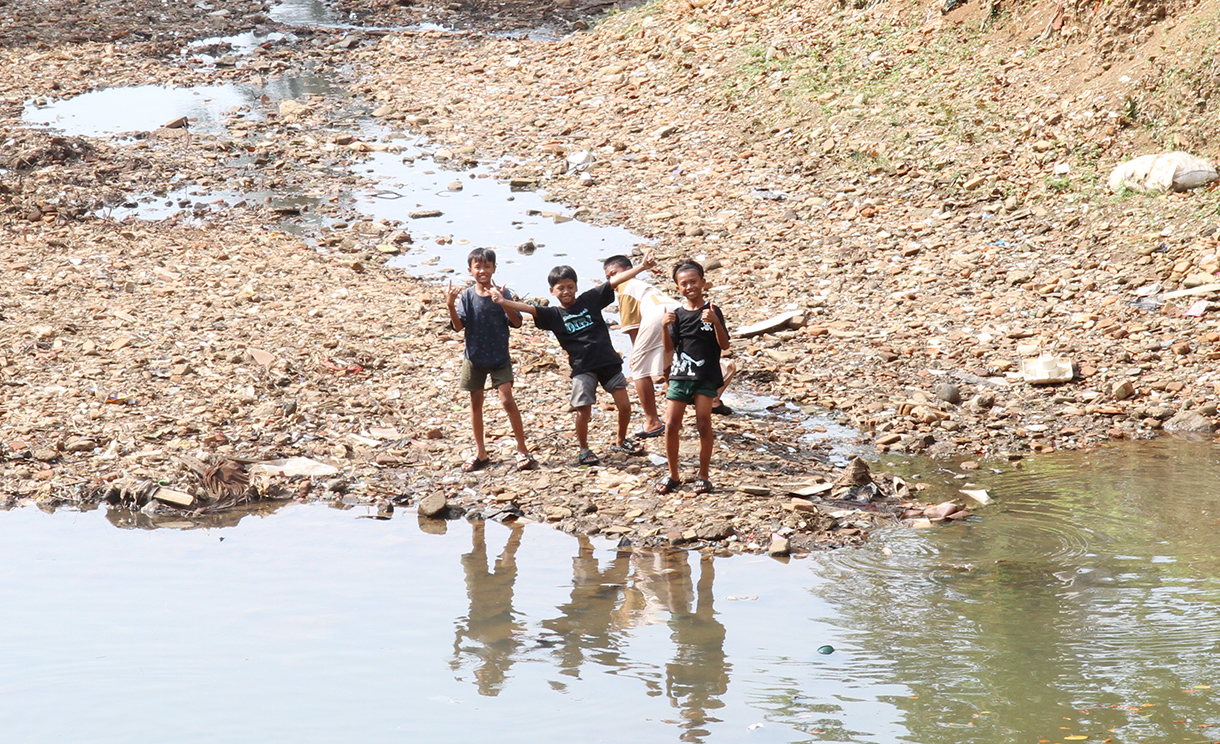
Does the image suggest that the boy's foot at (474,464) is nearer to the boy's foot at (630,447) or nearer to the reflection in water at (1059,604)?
the boy's foot at (630,447)

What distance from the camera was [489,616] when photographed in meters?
4.89

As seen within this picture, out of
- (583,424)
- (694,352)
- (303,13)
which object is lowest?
(583,424)

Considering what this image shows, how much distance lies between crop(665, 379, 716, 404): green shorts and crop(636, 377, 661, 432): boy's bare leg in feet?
2.60

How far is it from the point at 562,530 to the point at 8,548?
289 centimetres

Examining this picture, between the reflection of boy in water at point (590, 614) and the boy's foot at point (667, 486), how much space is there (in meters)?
0.60

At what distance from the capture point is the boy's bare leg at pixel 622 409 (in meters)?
6.47

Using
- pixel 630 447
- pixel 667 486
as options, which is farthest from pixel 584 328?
A: pixel 667 486

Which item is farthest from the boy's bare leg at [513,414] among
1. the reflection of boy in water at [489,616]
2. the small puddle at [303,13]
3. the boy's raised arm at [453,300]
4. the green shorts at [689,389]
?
the small puddle at [303,13]

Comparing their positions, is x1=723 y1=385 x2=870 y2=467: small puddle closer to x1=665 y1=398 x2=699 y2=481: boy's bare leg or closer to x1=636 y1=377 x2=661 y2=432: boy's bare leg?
x1=636 y1=377 x2=661 y2=432: boy's bare leg

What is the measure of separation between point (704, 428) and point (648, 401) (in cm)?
88

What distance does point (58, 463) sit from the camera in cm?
656

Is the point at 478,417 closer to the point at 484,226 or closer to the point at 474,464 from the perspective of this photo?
the point at 474,464

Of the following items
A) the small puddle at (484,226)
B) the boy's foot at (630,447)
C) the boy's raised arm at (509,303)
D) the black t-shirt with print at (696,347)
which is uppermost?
the small puddle at (484,226)

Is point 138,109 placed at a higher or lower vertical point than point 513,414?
higher
